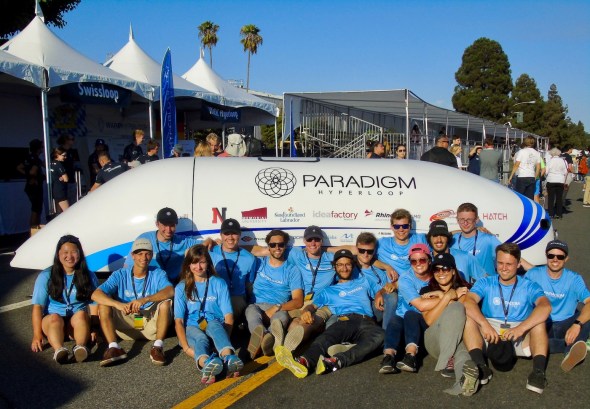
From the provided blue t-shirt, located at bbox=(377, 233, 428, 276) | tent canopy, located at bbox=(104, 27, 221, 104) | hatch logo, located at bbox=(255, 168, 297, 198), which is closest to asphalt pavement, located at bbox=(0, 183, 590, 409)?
blue t-shirt, located at bbox=(377, 233, 428, 276)

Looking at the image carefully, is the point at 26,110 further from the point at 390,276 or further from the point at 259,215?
the point at 390,276

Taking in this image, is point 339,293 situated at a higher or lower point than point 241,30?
lower

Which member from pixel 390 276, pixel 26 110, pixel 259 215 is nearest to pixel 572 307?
pixel 390 276

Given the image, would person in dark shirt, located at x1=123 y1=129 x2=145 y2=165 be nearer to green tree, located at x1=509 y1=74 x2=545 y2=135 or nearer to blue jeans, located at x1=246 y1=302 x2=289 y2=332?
blue jeans, located at x1=246 y1=302 x2=289 y2=332

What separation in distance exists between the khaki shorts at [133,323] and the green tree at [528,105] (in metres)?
60.1

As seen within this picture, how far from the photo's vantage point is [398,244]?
17.9 feet

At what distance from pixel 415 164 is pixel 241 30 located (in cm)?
5277

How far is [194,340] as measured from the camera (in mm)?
4258

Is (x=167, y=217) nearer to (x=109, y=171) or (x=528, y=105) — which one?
(x=109, y=171)

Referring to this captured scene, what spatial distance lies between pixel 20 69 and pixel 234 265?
242 inches

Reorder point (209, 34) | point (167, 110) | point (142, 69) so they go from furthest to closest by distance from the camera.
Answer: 1. point (209, 34)
2. point (142, 69)
3. point (167, 110)

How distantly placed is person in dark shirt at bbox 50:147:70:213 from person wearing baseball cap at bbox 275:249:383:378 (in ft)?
19.2

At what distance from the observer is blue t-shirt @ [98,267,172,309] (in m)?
4.80

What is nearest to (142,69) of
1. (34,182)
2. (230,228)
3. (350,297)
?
(34,182)
